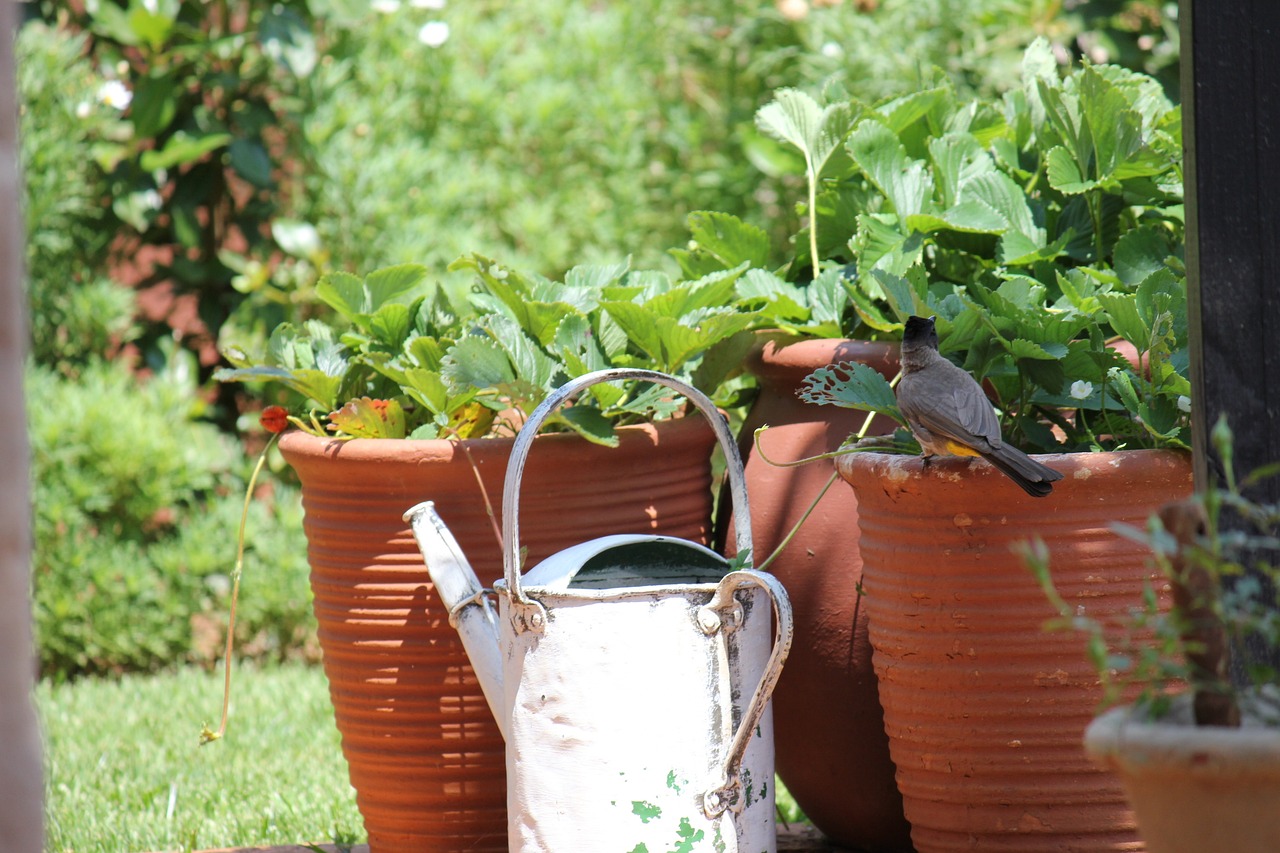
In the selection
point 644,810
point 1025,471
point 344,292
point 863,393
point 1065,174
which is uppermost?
point 1065,174

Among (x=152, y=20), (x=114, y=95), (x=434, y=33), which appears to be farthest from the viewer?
(x=434, y=33)

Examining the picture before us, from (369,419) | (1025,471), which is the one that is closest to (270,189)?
(369,419)

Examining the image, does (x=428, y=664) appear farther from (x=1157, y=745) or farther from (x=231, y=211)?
(x=231, y=211)

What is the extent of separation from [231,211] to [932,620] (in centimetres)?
356

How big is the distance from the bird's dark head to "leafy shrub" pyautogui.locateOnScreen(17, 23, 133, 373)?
333 cm

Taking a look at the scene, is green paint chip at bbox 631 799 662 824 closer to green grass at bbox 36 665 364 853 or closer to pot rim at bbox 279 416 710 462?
pot rim at bbox 279 416 710 462

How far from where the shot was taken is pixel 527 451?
199 cm

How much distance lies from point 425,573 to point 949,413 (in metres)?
0.94

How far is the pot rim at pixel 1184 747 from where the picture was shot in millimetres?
1047

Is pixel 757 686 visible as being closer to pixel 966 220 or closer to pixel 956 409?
pixel 956 409

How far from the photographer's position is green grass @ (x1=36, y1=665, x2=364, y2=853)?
8.79 feet

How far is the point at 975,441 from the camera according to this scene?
5.94ft

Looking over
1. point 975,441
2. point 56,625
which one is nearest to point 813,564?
point 975,441

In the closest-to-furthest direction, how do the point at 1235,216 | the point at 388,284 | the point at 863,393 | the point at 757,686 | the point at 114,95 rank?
the point at 1235,216 → the point at 757,686 → the point at 863,393 → the point at 388,284 → the point at 114,95
